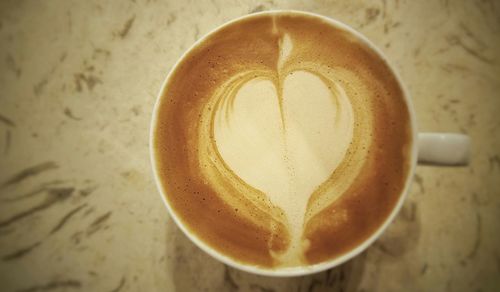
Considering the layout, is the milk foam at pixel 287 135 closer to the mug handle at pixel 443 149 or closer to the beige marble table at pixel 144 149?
the mug handle at pixel 443 149

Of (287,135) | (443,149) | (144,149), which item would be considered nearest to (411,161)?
(443,149)

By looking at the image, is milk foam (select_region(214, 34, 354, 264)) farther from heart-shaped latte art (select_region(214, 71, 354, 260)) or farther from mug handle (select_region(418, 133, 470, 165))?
mug handle (select_region(418, 133, 470, 165))

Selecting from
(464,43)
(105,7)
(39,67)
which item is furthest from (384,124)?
(39,67)

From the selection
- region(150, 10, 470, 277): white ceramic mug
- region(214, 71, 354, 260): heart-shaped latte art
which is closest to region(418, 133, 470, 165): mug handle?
region(150, 10, 470, 277): white ceramic mug

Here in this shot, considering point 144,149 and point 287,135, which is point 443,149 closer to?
point 287,135

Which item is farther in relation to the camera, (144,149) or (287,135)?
(144,149)

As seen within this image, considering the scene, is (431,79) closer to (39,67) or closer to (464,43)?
(464,43)
